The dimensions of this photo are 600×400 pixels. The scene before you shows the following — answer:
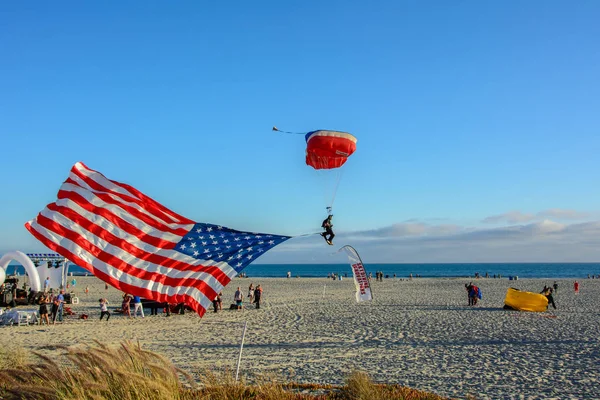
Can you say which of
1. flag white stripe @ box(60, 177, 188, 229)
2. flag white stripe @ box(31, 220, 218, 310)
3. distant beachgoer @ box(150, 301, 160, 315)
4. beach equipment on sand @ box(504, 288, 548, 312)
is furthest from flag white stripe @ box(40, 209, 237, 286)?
beach equipment on sand @ box(504, 288, 548, 312)

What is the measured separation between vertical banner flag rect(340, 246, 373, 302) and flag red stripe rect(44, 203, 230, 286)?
27.4 feet

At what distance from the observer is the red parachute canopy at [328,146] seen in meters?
11.8

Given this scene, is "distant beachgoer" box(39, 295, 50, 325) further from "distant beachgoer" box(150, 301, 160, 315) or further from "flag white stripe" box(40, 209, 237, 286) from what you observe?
"flag white stripe" box(40, 209, 237, 286)

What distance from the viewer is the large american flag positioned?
6.21 m

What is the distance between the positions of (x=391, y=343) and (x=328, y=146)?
21.5 feet

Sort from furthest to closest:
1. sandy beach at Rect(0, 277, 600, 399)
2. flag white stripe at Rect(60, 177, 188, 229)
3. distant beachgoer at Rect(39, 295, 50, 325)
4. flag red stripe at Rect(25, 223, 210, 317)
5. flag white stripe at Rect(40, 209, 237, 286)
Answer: distant beachgoer at Rect(39, 295, 50, 325)
sandy beach at Rect(0, 277, 600, 399)
flag white stripe at Rect(60, 177, 188, 229)
flag white stripe at Rect(40, 209, 237, 286)
flag red stripe at Rect(25, 223, 210, 317)

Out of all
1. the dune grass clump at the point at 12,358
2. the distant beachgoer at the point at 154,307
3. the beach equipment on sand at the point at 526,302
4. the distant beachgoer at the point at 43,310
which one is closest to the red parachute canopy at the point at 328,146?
the dune grass clump at the point at 12,358

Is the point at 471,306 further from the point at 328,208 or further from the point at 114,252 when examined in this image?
the point at 114,252

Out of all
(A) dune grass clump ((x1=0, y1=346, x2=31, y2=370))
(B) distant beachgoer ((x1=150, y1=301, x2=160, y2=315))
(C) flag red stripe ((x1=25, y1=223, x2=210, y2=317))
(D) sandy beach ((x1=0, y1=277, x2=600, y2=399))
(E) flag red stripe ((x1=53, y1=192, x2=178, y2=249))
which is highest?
(E) flag red stripe ((x1=53, y1=192, x2=178, y2=249))

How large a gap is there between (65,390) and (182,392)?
1.43 meters

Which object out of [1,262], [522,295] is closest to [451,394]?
[522,295]

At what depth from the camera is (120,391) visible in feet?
19.7

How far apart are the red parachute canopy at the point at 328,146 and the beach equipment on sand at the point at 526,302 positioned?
15.4 metres

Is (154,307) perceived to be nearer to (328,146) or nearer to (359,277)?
(359,277)
